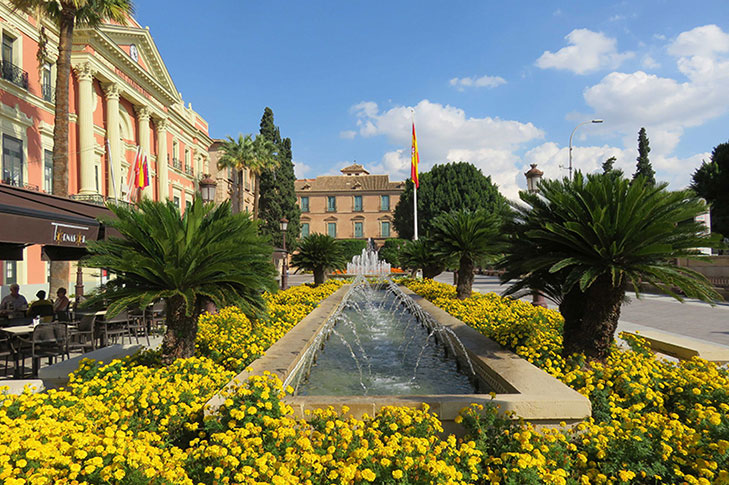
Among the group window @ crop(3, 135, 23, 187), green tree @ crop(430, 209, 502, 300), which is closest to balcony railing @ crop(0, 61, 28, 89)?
window @ crop(3, 135, 23, 187)

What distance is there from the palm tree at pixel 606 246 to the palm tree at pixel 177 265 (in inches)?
139

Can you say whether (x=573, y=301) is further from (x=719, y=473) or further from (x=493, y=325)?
(x=719, y=473)

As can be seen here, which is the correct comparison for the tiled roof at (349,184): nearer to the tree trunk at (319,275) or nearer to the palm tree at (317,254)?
the tree trunk at (319,275)

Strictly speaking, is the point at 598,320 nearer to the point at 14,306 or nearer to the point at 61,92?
the point at 14,306

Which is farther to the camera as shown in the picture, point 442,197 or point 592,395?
point 442,197

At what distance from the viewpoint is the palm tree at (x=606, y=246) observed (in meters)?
4.70

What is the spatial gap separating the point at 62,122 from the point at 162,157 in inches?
694

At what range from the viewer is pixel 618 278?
4.71m

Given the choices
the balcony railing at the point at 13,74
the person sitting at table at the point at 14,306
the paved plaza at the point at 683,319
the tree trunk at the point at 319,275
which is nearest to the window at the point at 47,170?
the balcony railing at the point at 13,74

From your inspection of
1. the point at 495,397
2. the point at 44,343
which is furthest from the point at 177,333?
the point at 495,397

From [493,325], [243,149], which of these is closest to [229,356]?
[493,325]

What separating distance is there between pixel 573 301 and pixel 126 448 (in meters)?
5.07

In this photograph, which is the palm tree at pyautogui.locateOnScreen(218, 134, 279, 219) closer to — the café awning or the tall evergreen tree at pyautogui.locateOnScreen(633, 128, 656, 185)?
the café awning

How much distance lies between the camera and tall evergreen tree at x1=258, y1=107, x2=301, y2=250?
44344 mm
